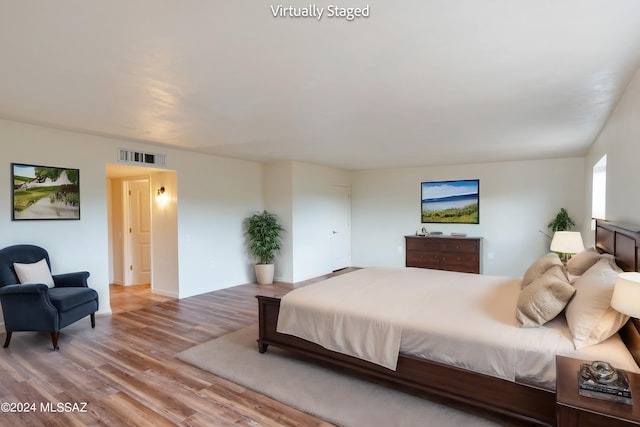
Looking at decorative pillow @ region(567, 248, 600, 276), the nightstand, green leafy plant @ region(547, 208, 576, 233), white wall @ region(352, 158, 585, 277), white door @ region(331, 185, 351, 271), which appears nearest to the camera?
the nightstand

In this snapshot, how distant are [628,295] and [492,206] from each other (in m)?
5.67

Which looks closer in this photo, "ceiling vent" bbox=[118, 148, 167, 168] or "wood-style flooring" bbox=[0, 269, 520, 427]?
"wood-style flooring" bbox=[0, 269, 520, 427]

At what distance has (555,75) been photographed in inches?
99.8

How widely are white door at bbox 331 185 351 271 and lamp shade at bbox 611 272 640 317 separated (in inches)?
244

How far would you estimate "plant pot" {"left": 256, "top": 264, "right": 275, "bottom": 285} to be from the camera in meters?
6.55

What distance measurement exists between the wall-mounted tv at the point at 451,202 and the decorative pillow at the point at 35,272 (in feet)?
21.7

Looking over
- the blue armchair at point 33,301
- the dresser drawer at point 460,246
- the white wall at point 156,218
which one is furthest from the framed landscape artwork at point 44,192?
the dresser drawer at point 460,246

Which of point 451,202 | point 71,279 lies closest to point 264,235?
point 71,279

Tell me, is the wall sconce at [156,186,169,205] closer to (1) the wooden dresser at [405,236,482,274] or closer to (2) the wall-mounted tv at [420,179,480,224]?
(1) the wooden dresser at [405,236,482,274]

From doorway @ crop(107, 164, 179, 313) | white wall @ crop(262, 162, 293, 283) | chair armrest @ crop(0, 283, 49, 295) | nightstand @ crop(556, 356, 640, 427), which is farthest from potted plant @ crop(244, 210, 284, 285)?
nightstand @ crop(556, 356, 640, 427)

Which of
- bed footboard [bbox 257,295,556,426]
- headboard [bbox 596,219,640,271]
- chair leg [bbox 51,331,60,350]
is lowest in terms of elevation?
chair leg [bbox 51,331,60,350]

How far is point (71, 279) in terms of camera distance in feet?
13.4

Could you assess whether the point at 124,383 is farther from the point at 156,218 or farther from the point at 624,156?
the point at 624,156

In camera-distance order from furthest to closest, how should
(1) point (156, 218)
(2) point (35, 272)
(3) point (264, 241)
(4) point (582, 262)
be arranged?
(3) point (264, 241) → (1) point (156, 218) → (2) point (35, 272) → (4) point (582, 262)
